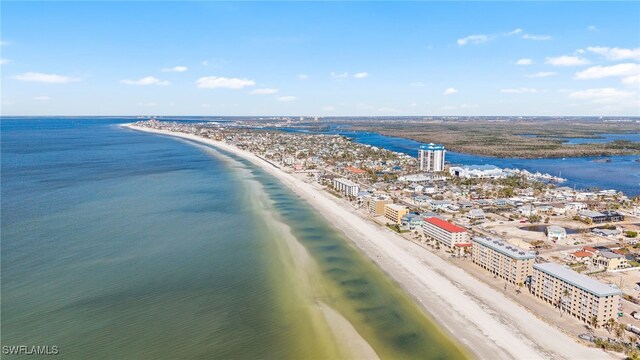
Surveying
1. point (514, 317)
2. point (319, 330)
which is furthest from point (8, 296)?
point (514, 317)

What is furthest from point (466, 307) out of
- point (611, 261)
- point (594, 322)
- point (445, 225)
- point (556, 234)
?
point (556, 234)

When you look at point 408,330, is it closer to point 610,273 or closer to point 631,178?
point 610,273

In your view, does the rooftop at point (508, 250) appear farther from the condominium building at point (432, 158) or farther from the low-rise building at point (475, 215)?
the condominium building at point (432, 158)

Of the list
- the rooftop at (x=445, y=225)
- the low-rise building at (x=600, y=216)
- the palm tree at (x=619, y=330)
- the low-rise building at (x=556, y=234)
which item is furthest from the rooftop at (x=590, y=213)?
the palm tree at (x=619, y=330)

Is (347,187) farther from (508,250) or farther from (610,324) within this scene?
(610,324)

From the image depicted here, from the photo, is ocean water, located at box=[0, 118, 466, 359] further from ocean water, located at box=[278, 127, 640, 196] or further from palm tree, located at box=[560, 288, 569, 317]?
ocean water, located at box=[278, 127, 640, 196]
